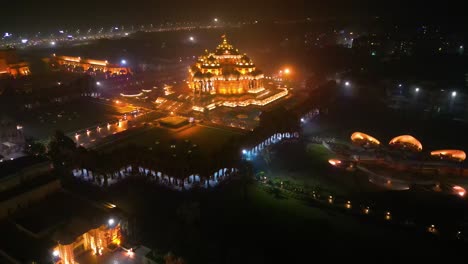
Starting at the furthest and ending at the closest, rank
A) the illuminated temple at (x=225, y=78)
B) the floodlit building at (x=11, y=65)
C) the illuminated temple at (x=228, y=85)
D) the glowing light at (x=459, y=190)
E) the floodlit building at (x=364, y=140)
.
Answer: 1. the floodlit building at (x=11, y=65)
2. the illuminated temple at (x=225, y=78)
3. the illuminated temple at (x=228, y=85)
4. the floodlit building at (x=364, y=140)
5. the glowing light at (x=459, y=190)

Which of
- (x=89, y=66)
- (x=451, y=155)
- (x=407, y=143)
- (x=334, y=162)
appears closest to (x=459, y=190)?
(x=451, y=155)

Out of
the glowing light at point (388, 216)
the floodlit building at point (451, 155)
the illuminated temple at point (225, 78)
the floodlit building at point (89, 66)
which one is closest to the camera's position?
the glowing light at point (388, 216)

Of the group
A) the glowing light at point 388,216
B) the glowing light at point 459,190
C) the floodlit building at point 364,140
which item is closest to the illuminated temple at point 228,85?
→ the floodlit building at point 364,140

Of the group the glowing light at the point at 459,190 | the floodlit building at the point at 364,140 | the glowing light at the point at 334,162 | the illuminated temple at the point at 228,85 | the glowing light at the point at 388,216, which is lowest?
the glowing light at the point at 388,216

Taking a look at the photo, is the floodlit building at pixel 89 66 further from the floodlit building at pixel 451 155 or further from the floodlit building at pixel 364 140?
the floodlit building at pixel 451 155

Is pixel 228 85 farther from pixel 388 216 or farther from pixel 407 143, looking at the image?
pixel 388 216

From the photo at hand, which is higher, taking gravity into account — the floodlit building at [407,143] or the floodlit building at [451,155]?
the floodlit building at [407,143]

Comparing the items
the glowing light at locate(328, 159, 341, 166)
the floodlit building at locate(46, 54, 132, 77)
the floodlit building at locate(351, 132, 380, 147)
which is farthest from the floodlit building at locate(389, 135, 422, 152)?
the floodlit building at locate(46, 54, 132, 77)

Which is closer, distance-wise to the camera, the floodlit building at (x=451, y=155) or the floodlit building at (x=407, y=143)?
the floodlit building at (x=451, y=155)

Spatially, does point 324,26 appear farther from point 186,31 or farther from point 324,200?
point 324,200
